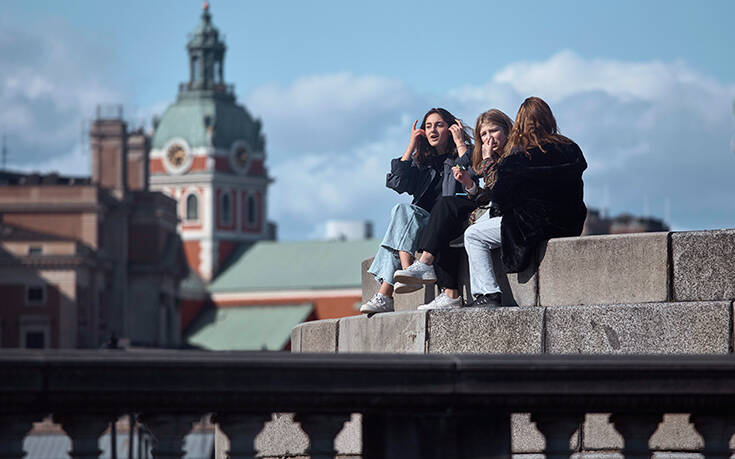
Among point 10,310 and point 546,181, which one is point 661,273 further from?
point 10,310

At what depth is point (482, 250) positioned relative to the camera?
28.1 feet

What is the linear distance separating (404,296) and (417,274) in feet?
2.73

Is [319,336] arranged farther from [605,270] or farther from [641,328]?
[641,328]

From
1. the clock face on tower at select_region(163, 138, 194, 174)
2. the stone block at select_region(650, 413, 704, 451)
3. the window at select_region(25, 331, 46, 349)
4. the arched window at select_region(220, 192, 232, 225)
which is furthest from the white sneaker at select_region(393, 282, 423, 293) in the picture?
the clock face on tower at select_region(163, 138, 194, 174)

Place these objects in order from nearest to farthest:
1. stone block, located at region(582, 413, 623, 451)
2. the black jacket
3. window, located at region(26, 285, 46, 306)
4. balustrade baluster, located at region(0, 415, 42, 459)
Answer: balustrade baluster, located at region(0, 415, 42, 459) < stone block, located at region(582, 413, 623, 451) < the black jacket < window, located at region(26, 285, 46, 306)

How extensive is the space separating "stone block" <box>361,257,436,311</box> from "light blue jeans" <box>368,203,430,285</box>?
0.22 metres

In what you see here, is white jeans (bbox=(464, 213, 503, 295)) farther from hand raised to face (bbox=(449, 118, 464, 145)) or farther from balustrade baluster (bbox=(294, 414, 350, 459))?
balustrade baluster (bbox=(294, 414, 350, 459))

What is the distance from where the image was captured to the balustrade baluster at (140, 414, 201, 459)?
553cm

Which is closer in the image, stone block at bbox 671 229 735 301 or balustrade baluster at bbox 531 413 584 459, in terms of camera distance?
balustrade baluster at bbox 531 413 584 459

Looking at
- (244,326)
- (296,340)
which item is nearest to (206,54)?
(244,326)

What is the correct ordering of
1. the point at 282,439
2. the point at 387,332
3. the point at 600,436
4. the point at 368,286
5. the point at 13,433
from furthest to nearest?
the point at 368,286
the point at 282,439
the point at 387,332
the point at 600,436
the point at 13,433

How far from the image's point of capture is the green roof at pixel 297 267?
116 meters

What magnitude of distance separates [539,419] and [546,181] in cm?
285

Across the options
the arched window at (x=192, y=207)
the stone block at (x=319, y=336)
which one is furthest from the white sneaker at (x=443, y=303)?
the arched window at (x=192, y=207)
